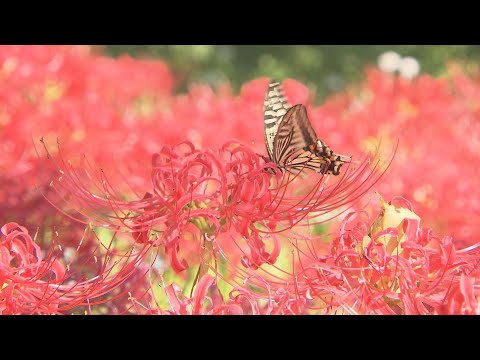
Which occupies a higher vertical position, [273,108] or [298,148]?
[273,108]

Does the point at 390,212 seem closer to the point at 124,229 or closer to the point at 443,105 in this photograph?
the point at 124,229

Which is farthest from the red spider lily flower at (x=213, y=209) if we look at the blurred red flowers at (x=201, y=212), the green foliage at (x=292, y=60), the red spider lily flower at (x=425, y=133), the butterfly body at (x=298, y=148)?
the green foliage at (x=292, y=60)

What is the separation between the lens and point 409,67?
2168 millimetres

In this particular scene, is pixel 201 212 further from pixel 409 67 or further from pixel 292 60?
pixel 292 60

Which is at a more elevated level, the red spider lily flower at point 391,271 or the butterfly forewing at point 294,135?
the butterfly forewing at point 294,135

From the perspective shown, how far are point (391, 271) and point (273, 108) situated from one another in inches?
20.2

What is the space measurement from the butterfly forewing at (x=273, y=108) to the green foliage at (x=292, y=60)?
0.86 meters

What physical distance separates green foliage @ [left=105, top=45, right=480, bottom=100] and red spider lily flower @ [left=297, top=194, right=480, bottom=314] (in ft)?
4.27

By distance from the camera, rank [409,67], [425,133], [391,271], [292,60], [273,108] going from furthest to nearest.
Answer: [292,60], [409,67], [425,133], [273,108], [391,271]

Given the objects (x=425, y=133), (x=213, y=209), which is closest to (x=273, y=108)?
(x=213, y=209)

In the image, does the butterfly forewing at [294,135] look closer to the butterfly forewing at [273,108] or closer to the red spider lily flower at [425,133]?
the butterfly forewing at [273,108]

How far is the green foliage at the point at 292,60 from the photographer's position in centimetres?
222

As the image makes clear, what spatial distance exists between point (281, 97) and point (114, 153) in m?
0.45
